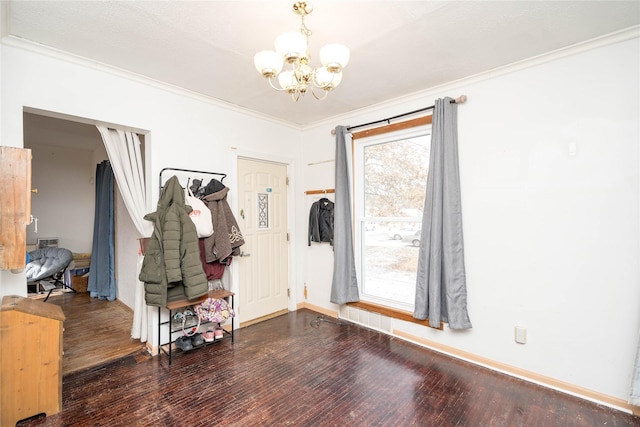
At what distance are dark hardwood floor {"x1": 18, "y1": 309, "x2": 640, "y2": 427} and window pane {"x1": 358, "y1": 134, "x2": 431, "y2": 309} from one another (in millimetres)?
667

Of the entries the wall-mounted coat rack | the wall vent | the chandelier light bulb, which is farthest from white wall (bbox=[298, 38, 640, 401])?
the chandelier light bulb

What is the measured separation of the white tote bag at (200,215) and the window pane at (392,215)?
175 centimetres

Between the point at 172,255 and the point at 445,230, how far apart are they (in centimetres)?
246

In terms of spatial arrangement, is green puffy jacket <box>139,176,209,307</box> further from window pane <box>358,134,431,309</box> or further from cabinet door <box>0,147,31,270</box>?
window pane <box>358,134,431,309</box>

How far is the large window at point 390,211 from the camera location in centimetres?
313

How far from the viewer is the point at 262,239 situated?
3768mm

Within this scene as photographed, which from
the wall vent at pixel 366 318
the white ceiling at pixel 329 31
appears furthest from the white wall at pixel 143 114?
the wall vent at pixel 366 318

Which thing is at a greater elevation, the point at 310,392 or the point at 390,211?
the point at 390,211

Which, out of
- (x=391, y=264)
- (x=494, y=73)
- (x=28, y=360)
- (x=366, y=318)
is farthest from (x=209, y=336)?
(x=494, y=73)

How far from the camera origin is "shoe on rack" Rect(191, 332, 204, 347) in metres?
2.85

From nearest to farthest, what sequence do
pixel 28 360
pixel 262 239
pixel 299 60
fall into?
pixel 299 60 → pixel 28 360 → pixel 262 239

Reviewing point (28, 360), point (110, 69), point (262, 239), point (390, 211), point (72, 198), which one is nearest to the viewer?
point (28, 360)

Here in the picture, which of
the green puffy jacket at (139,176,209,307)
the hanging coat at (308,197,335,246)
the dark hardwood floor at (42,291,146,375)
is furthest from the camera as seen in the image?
the hanging coat at (308,197,335,246)

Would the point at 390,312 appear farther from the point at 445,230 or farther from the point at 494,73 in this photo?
the point at 494,73
